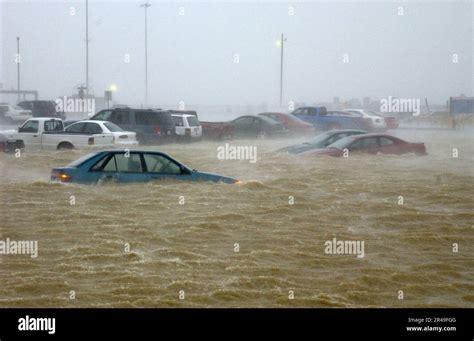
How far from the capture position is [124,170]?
6.70 metres

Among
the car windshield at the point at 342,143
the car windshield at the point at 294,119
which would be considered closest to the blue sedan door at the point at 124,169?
the car windshield at the point at 294,119

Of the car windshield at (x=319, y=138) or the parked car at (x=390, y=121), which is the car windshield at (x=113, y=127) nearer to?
the car windshield at (x=319, y=138)

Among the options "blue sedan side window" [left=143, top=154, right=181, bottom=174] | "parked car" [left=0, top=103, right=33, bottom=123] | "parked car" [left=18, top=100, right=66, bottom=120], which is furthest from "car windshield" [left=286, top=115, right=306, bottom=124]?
Result: "parked car" [left=0, top=103, right=33, bottom=123]

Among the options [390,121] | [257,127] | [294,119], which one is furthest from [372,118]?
[257,127]

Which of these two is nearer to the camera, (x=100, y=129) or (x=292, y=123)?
(x=100, y=129)

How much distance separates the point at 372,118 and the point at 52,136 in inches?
109

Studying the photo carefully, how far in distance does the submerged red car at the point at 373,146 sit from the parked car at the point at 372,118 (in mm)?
86

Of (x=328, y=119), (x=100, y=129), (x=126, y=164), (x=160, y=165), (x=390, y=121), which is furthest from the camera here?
(x=328, y=119)

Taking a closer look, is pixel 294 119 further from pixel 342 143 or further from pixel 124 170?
pixel 124 170

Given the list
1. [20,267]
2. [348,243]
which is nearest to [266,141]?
[348,243]

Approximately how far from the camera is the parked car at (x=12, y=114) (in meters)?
6.68

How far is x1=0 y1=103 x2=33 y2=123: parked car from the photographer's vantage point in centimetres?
668

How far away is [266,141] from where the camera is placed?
7027mm
